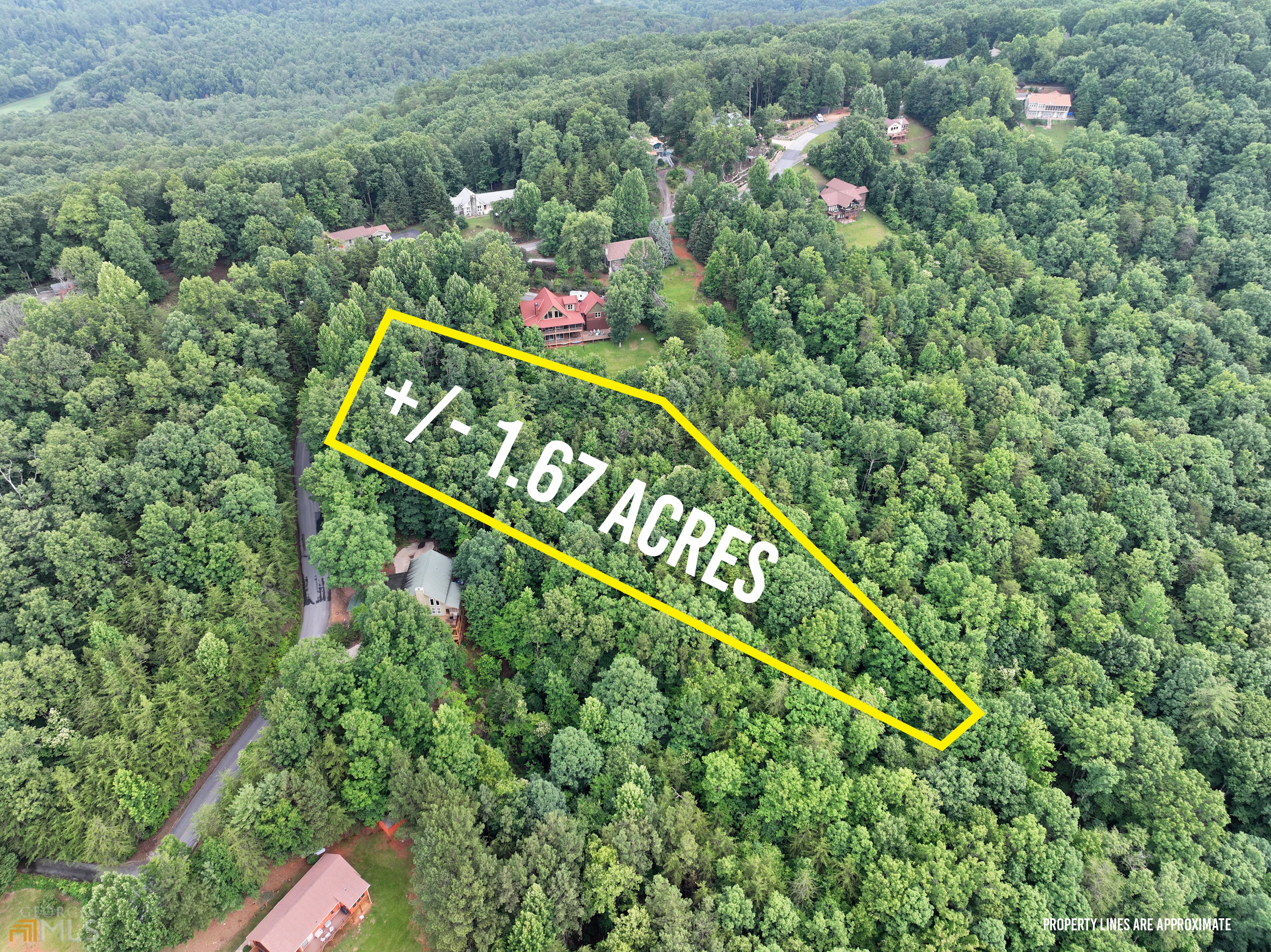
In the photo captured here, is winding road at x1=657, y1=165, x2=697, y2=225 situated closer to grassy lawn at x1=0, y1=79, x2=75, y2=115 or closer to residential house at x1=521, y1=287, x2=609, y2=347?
residential house at x1=521, y1=287, x2=609, y2=347

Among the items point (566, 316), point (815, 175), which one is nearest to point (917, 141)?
point (815, 175)

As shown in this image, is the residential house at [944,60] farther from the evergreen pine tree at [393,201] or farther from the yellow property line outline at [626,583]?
the yellow property line outline at [626,583]

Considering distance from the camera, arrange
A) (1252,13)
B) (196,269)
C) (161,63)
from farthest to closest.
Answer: (161,63) → (1252,13) → (196,269)

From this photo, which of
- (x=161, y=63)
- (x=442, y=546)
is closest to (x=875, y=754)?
(x=442, y=546)

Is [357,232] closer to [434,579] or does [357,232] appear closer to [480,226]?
[480,226]

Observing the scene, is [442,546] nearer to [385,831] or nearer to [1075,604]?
[385,831]

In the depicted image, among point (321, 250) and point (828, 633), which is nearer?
point (828, 633)

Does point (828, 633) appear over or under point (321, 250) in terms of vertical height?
under
